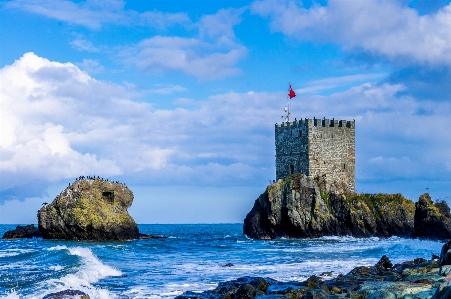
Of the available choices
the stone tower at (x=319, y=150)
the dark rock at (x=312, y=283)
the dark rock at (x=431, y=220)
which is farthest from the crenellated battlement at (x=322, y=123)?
the dark rock at (x=312, y=283)

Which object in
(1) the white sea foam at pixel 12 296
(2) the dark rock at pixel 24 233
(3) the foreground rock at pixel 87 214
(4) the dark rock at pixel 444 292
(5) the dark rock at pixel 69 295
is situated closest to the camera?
(4) the dark rock at pixel 444 292

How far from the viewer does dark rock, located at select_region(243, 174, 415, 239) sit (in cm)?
4841

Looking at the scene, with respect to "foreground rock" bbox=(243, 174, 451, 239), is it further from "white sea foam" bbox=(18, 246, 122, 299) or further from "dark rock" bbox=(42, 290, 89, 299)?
"dark rock" bbox=(42, 290, 89, 299)

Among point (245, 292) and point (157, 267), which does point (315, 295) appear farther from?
point (157, 267)

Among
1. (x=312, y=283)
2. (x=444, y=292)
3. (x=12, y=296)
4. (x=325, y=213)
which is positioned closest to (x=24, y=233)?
(x=325, y=213)

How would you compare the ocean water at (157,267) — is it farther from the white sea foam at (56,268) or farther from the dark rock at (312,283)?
the dark rock at (312,283)

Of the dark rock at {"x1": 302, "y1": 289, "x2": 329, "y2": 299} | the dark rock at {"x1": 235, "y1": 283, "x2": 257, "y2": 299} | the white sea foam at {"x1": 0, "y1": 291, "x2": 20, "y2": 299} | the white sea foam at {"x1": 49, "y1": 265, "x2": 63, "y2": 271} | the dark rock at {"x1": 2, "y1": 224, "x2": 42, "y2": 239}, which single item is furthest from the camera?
the dark rock at {"x1": 2, "y1": 224, "x2": 42, "y2": 239}

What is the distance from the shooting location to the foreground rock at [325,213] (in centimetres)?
4841

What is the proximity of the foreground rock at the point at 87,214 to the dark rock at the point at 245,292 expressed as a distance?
2927 cm

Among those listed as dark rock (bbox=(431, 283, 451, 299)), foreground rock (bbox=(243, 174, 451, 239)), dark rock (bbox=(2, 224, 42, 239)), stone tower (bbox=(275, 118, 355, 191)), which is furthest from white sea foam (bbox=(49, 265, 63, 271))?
dark rock (bbox=(2, 224, 42, 239))

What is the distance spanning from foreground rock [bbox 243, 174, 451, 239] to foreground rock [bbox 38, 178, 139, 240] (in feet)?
39.3

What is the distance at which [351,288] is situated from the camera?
635 inches

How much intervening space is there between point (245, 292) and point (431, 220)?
30.0m

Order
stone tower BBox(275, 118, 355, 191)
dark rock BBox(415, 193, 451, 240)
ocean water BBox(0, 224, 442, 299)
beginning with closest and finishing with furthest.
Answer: ocean water BBox(0, 224, 442, 299), dark rock BBox(415, 193, 451, 240), stone tower BBox(275, 118, 355, 191)
